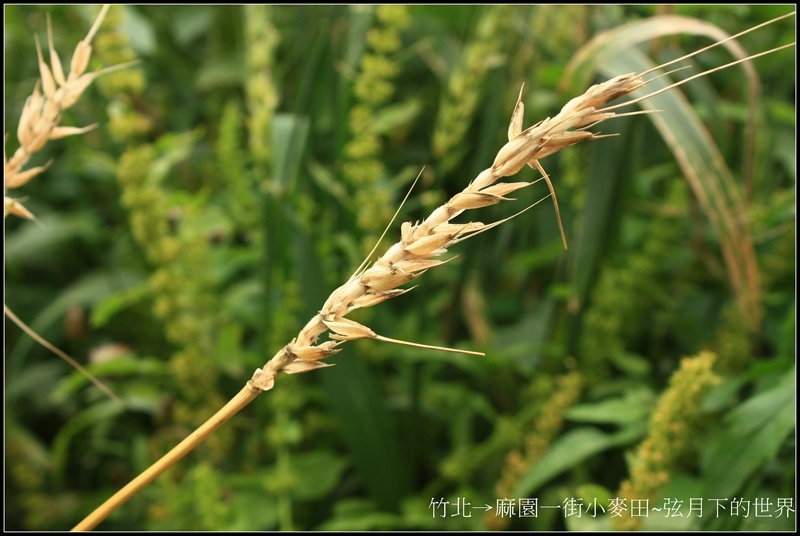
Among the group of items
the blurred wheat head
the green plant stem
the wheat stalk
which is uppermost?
the blurred wheat head

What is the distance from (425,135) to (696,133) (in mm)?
572

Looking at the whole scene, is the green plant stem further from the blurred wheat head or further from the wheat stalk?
the blurred wheat head

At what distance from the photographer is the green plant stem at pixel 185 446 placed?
22 centimetres

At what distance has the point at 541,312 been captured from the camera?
0.91 m

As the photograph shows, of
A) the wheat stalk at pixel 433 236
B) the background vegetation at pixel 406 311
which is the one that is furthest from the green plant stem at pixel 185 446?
the background vegetation at pixel 406 311

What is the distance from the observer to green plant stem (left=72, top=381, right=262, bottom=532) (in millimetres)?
218

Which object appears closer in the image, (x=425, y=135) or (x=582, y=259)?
(x=582, y=259)

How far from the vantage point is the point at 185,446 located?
8.9 inches

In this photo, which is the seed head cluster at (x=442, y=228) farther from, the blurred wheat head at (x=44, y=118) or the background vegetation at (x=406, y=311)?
the background vegetation at (x=406, y=311)

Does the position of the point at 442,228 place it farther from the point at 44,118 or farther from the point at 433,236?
the point at 44,118

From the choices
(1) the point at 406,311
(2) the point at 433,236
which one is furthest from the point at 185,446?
(1) the point at 406,311

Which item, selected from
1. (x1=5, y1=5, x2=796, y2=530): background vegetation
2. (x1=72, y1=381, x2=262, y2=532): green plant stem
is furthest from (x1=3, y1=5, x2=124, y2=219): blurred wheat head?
(x1=5, y1=5, x2=796, y2=530): background vegetation

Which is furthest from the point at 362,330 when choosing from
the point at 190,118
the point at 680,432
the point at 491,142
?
the point at 190,118

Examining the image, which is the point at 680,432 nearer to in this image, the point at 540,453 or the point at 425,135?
the point at 540,453
